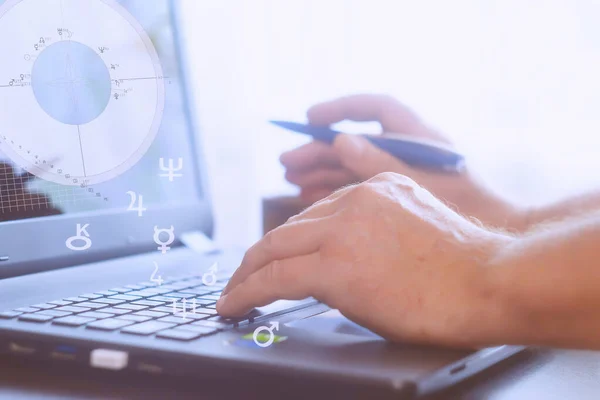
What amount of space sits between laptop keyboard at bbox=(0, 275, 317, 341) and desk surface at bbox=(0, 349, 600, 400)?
32mm

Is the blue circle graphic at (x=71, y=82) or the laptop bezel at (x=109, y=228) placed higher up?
the blue circle graphic at (x=71, y=82)

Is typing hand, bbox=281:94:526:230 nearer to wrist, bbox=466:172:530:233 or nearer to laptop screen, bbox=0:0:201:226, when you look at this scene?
wrist, bbox=466:172:530:233

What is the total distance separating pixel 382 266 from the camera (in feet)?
1.39

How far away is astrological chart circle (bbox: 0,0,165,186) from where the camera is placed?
20.3 inches

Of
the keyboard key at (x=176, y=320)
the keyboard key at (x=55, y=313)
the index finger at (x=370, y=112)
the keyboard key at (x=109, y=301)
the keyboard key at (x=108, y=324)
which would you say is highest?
the index finger at (x=370, y=112)

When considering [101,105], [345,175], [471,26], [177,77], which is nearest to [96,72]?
[101,105]

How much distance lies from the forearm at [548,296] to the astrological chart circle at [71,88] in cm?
35

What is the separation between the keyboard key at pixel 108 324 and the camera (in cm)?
41

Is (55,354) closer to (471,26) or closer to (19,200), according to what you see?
(19,200)

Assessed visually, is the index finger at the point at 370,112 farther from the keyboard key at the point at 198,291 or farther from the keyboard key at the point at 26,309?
the keyboard key at the point at 26,309

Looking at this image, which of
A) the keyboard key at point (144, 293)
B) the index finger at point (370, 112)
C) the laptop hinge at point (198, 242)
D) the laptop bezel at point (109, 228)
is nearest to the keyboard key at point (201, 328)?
the keyboard key at point (144, 293)

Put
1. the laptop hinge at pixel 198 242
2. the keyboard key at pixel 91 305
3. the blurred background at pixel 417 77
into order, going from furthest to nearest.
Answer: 1. the blurred background at pixel 417 77
2. the laptop hinge at pixel 198 242
3. the keyboard key at pixel 91 305

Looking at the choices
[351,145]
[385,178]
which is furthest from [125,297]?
[351,145]

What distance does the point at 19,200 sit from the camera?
537mm
